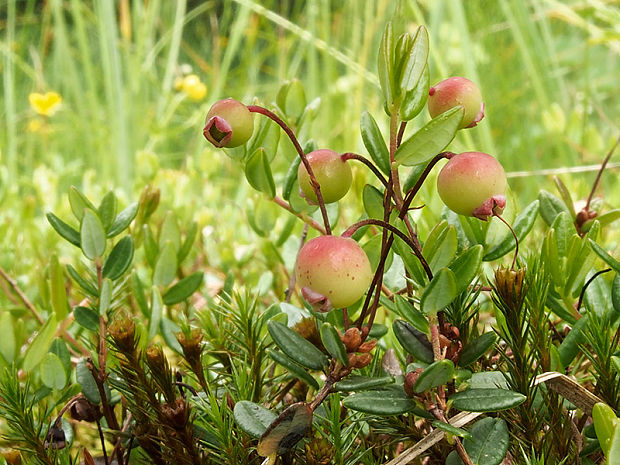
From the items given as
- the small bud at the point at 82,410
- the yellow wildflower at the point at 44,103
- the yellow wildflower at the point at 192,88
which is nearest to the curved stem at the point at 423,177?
the small bud at the point at 82,410

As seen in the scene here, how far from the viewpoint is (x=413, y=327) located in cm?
48

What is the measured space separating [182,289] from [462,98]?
17.0 inches

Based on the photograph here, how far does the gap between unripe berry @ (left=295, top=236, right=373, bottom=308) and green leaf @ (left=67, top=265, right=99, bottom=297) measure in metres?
0.34

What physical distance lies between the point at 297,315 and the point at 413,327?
16 cm

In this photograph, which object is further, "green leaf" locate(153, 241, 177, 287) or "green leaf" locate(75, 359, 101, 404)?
"green leaf" locate(153, 241, 177, 287)

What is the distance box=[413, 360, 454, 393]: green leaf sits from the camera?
39 centimetres

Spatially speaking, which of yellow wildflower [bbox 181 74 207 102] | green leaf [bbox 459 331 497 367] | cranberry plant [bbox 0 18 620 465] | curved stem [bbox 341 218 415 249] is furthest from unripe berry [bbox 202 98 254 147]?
yellow wildflower [bbox 181 74 207 102]

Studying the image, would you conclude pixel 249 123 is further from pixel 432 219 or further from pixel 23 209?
pixel 23 209

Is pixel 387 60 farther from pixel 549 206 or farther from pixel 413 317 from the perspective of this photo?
pixel 549 206

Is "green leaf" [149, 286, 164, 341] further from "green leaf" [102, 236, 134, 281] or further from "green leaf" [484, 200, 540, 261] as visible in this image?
"green leaf" [484, 200, 540, 261]

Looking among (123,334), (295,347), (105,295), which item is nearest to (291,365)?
(295,347)

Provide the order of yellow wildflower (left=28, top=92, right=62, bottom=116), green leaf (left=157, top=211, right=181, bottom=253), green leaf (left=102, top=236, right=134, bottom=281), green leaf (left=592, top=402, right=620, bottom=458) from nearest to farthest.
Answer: green leaf (left=592, top=402, right=620, bottom=458), green leaf (left=102, top=236, right=134, bottom=281), green leaf (left=157, top=211, right=181, bottom=253), yellow wildflower (left=28, top=92, right=62, bottom=116)

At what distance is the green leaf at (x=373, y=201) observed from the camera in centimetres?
51

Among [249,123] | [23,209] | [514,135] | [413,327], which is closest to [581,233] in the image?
[413,327]
